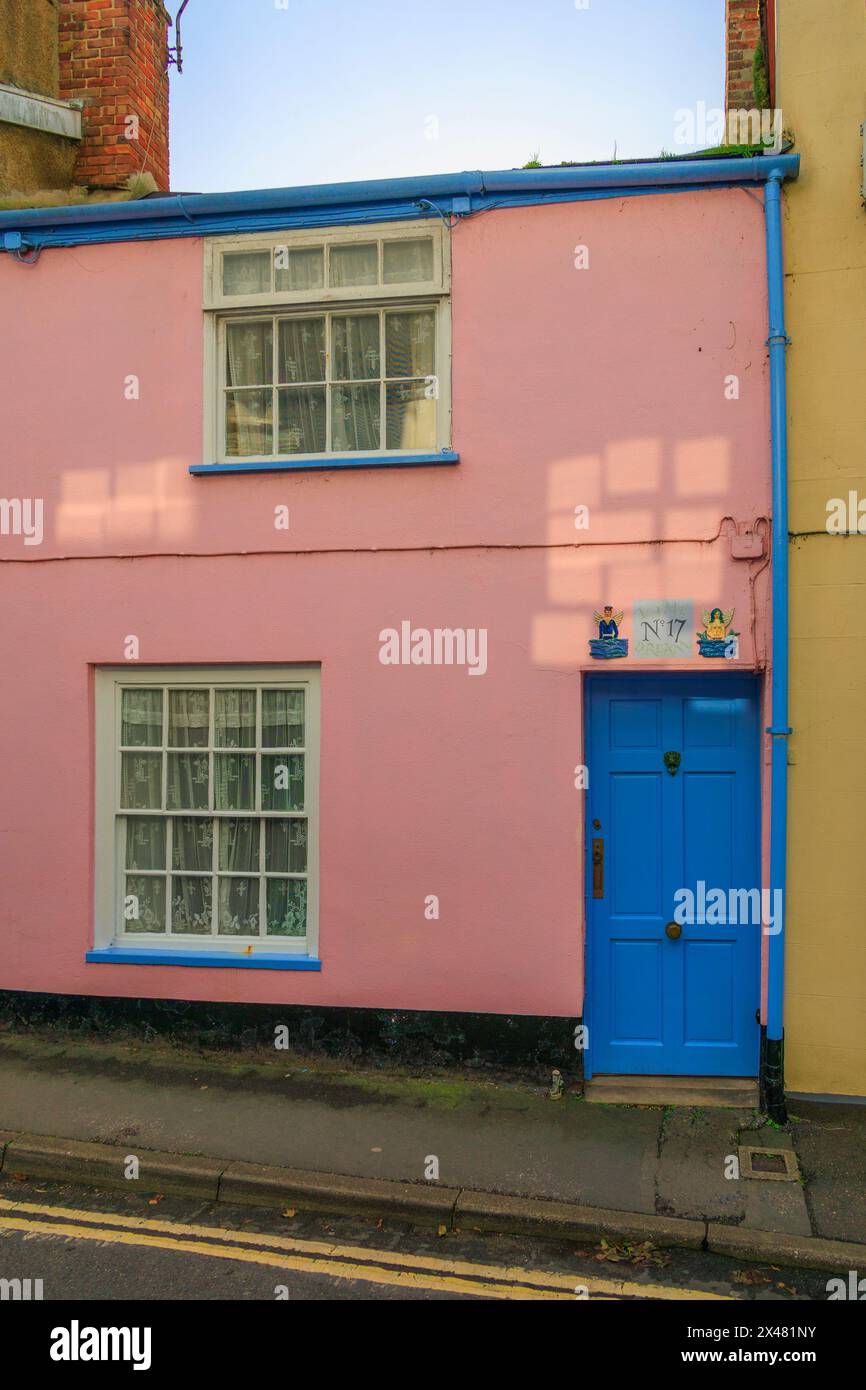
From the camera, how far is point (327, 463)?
705 cm

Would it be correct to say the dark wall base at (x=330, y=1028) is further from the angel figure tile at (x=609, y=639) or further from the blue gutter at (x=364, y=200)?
the blue gutter at (x=364, y=200)

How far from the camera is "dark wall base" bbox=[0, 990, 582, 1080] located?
22.0 ft

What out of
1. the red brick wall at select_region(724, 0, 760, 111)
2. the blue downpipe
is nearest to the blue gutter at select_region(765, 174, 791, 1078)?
the blue downpipe

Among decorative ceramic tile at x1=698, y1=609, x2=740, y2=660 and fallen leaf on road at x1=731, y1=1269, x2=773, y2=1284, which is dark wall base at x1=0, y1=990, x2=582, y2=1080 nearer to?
fallen leaf on road at x1=731, y1=1269, x2=773, y2=1284

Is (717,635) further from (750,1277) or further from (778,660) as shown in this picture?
(750,1277)

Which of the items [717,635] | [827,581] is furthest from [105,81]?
[827,581]

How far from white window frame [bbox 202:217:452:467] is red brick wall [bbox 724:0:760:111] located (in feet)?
10.6

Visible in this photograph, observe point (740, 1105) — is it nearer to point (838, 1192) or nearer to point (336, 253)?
point (838, 1192)

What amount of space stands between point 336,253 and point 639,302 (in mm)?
2141

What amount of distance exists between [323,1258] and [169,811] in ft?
11.1

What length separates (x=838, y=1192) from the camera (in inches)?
211

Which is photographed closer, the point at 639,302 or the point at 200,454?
the point at 639,302

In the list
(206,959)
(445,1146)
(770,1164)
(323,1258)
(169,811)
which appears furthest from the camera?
(169,811)
